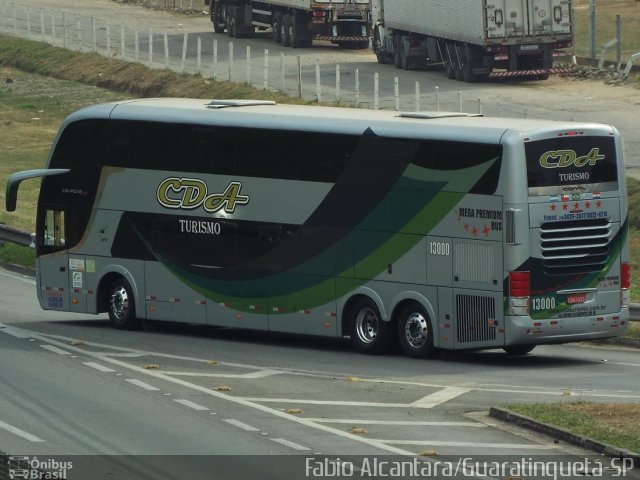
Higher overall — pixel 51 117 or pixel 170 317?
pixel 51 117

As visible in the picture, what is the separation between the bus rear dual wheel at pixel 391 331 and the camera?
75.2 feet

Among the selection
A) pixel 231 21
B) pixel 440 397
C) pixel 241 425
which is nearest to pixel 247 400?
pixel 241 425

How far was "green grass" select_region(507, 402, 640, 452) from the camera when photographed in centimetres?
1561

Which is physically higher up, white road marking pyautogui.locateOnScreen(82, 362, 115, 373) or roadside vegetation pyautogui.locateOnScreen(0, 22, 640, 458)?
roadside vegetation pyautogui.locateOnScreen(0, 22, 640, 458)

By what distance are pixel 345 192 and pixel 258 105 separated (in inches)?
119

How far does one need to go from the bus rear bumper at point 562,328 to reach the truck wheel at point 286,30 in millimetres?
41279

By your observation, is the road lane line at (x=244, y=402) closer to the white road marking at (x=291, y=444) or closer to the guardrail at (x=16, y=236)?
the white road marking at (x=291, y=444)

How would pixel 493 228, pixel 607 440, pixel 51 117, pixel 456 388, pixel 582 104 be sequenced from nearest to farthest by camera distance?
pixel 607 440 → pixel 456 388 → pixel 493 228 → pixel 582 104 → pixel 51 117

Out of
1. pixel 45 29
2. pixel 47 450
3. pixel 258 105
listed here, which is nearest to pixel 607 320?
pixel 258 105

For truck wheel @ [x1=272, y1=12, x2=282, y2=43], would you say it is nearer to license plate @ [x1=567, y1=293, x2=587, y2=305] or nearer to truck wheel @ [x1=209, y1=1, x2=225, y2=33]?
truck wheel @ [x1=209, y1=1, x2=225, y2=33]

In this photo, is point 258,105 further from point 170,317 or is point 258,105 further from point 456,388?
point 456,388

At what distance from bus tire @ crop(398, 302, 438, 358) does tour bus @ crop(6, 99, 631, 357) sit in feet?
0.11

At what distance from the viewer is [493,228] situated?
71.5ft

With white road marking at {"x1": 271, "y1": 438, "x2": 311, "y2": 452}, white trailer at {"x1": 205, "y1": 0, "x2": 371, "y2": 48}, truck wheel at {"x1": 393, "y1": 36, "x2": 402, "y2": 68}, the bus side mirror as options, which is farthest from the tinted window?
white trailer at {"x1": 205, "y1": 0, "x2": 371, "y2": 48}
